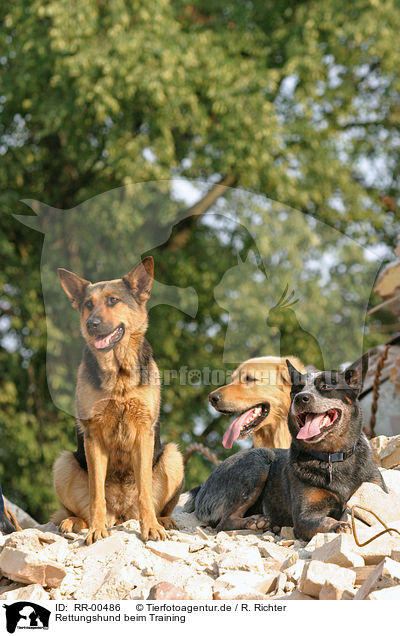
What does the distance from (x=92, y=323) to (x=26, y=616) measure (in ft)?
3.34

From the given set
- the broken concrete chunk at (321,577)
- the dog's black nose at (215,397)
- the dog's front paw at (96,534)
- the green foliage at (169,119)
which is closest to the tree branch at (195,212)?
the green foliage at (169,119)

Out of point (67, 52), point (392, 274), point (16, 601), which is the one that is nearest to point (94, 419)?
point (16, 601)

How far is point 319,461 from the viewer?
10.1 feet

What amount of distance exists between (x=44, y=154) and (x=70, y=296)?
6.63m

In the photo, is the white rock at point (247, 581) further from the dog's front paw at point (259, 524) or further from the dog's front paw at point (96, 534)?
the dog's front paw at point (259, 524)

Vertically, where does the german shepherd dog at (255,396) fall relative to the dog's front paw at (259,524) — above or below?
above

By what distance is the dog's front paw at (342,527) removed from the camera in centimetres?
292

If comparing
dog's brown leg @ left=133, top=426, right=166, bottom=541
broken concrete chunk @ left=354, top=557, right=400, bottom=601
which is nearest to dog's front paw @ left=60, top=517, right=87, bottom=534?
dog's brown leg @ left=133, top=426, right=166, bottom=541

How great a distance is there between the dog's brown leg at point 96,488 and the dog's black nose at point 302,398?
31.9 inches

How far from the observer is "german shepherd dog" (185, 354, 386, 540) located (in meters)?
2.97

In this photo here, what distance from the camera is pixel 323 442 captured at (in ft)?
10.0

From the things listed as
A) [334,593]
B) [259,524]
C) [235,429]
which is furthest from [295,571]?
[235,429]

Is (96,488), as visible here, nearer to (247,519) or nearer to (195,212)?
(247,519)

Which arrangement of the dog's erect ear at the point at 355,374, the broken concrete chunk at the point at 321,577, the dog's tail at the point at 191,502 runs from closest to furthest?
the broken concrete chunk at the point at 321,577
the dog's erect ear at the point at 355,374
the dog's tail at the point at 191,502
